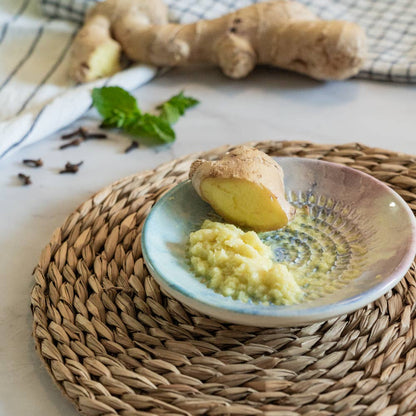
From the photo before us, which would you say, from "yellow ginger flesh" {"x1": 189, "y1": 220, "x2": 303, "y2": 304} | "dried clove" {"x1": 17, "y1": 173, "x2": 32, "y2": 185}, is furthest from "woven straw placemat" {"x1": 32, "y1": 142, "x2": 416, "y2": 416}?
"dried clove" {"x1": 17, "y1": 173, "x2": 32, "y2": 185}

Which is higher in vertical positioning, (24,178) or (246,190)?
(246,190)

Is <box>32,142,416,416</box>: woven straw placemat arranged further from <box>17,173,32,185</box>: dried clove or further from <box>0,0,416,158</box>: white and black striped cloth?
<box>0,0,416,158</box>: white and black striped cloth

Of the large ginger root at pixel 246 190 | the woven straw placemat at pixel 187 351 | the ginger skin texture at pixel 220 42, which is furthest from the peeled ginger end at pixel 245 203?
the ginger skin texture at pixel 220 42

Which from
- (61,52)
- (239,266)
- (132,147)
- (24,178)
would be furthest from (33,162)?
(239,266)

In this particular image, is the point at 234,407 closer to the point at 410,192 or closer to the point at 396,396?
the point at 396,396

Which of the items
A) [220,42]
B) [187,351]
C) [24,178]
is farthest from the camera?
[220,42]

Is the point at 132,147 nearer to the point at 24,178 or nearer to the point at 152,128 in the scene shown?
the point at 152,128
